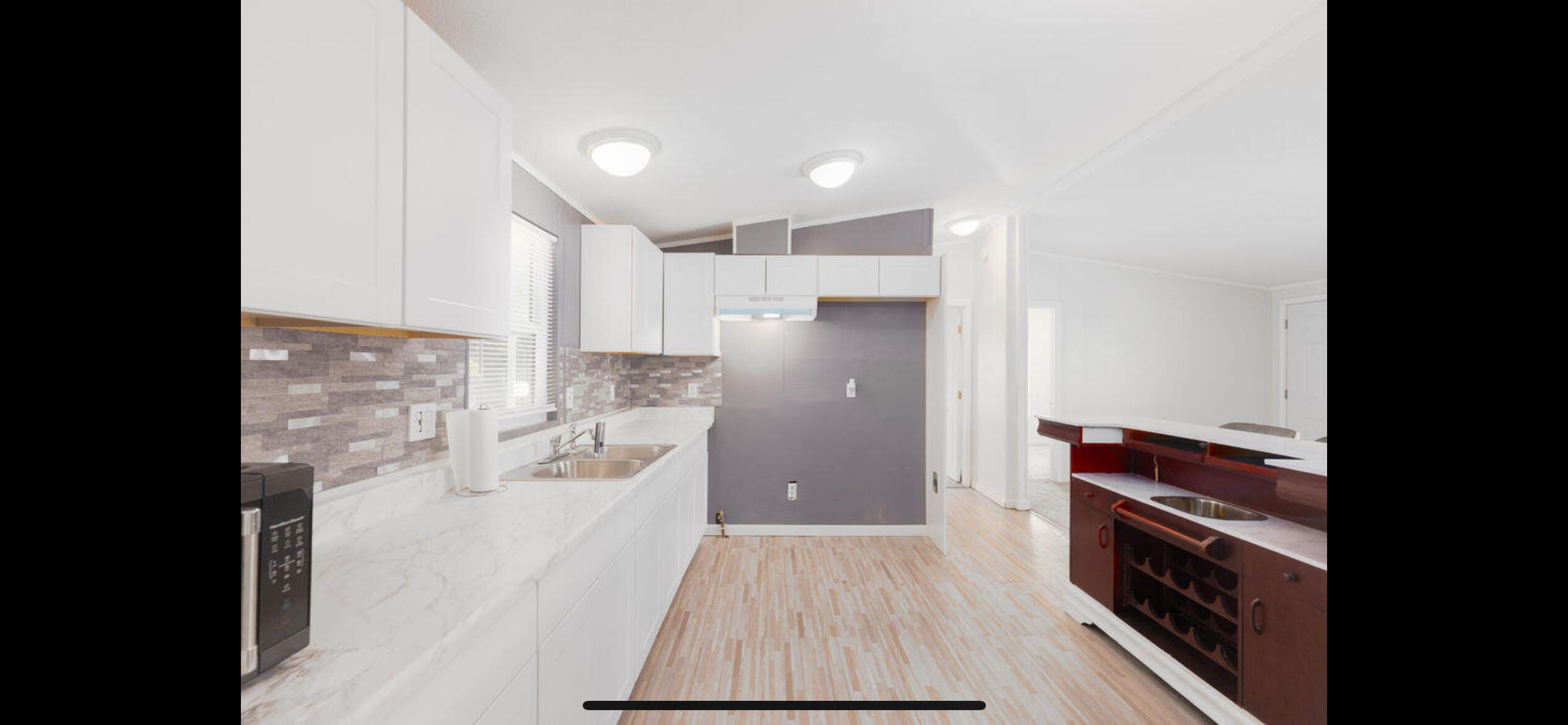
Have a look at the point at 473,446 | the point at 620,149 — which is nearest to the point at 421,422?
the point at 473,446

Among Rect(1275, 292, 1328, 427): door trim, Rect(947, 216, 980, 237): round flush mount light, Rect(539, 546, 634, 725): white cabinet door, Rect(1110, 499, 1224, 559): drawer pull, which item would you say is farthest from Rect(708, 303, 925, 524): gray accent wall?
Rect(1275, 292, 1328, 427): door trim

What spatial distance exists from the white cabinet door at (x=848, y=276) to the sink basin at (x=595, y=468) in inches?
66.5

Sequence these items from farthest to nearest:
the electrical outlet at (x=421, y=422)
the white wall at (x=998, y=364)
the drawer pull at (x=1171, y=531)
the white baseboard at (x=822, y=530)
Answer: the white wall at (x=998, y=364), the white baseboard at (x=822, y=530), the drawer pull at (x=1171, y=531), the electrical outlet at (x=421, y=422)

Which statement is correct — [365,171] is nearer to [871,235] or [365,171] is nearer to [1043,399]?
[871,235]

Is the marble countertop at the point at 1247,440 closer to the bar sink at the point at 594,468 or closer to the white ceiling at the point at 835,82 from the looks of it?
the white ceiling at the point at 835,82

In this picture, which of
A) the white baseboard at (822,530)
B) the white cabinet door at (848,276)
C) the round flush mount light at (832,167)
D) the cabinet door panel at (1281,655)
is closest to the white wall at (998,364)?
the white baseboard at (822,530)

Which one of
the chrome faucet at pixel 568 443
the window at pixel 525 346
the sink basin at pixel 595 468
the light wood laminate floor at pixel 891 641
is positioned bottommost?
the light wood laminate floor at pixel 891 641

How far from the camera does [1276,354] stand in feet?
17.4

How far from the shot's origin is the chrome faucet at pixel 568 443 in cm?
238

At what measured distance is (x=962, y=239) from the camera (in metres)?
5.21

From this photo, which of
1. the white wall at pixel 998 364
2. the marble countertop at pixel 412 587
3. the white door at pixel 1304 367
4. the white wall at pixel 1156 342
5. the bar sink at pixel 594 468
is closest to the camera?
the marble countertop at pixel 412 587
